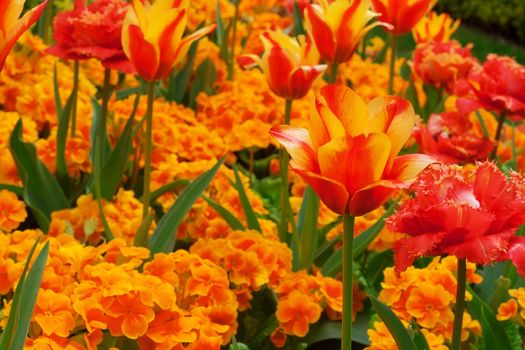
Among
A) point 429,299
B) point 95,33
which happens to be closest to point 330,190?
point 429,299

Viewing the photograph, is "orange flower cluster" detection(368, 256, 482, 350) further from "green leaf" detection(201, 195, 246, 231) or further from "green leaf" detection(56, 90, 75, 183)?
"green leaf" detection(56, 90, 75, 183)

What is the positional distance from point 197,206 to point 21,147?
16.2 inches

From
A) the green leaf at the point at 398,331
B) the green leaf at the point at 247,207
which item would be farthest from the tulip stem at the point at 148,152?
the green leaf at the point at 398,331

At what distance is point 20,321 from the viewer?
1.26 m

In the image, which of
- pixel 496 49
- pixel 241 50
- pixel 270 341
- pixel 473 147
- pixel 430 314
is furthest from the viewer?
pixel 496 49

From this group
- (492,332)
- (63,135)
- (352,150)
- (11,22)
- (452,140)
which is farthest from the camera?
(452,140)

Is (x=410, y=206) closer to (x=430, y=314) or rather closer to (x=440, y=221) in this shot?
(x=440, y=221)

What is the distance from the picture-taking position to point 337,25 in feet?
6.72

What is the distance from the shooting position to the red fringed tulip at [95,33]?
2111mm

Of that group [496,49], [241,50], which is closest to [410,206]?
[241,50]

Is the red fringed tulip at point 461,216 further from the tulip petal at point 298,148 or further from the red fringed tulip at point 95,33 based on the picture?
the red fringed tulip at point 95,33

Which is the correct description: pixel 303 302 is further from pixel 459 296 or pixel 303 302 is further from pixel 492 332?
pixel 459 296

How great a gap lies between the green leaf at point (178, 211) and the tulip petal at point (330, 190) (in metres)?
0.68

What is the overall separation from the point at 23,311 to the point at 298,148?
0.43 m
